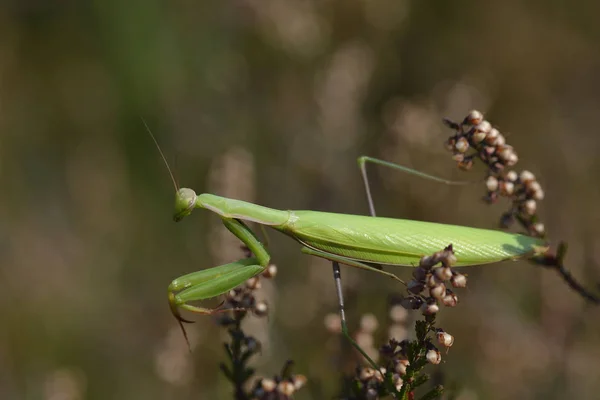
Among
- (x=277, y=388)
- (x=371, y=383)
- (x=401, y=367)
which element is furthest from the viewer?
(x=277, y=388)

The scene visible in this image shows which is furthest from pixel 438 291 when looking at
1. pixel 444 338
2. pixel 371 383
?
pixel 371 383

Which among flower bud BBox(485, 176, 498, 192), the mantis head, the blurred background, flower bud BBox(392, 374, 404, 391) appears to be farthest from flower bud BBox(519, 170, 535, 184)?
the mantis head

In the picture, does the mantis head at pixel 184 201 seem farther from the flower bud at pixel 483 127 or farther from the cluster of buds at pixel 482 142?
the flower bud at pixel 483 127

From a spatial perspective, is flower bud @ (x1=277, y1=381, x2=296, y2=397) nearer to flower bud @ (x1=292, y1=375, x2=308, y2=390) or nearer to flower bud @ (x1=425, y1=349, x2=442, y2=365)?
flower bud @ (x1=292, y1=375, x2=308, y2=390)

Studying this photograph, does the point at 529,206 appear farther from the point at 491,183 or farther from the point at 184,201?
the point at 184,201

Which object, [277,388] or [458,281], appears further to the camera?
[277,388]

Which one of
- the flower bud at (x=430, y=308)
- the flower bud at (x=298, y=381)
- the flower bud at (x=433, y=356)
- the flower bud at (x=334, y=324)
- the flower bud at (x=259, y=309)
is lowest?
the flower bud at (x=298, y=381)

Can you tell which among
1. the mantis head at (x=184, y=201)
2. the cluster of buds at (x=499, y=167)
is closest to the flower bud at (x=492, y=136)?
the cluster of buds at (x=499, y=167)
